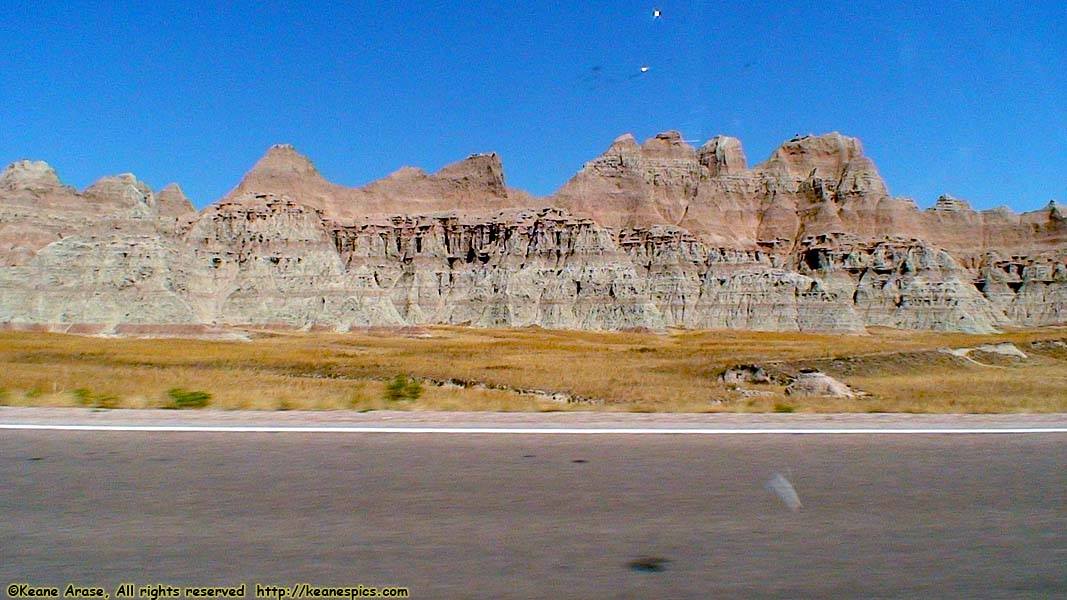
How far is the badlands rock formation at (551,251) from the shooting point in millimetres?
80062

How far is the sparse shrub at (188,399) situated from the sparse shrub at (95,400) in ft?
2.58

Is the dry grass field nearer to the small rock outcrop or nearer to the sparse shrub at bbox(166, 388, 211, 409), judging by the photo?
the sparse shrub at bbox(166, 388, 211, 409)

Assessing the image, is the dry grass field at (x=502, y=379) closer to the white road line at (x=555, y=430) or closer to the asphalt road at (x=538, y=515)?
the white road line at (x=555, y=430)

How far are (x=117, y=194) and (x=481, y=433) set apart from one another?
118942 mm

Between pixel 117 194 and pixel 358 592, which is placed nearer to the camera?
pixel 358 592

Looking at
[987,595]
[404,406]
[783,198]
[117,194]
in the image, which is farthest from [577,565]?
[783,198]

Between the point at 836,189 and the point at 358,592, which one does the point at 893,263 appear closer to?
the point at 836,189

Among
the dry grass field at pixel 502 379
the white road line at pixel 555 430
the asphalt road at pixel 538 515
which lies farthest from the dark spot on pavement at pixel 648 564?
the dry grass field at pixel 502 379

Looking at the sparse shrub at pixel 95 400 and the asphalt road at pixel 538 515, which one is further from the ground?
the sparse shrub at pixel 95 400

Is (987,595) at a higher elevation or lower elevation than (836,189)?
lower

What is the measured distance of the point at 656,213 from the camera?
152 metres

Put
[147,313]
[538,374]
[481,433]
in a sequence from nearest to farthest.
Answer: [481,433] → [538,374] → [147,313]

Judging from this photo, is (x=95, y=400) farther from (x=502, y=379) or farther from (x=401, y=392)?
(x=502, y=379)

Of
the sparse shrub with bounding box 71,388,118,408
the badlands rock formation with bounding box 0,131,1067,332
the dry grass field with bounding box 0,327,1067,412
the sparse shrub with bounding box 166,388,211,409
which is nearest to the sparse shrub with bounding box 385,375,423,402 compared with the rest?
the dry grass field with bounding box 0,327,1067,412
